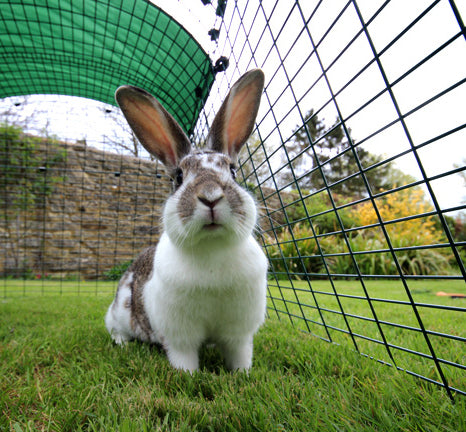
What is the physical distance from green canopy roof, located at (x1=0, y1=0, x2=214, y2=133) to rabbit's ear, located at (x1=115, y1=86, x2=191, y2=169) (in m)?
1.60

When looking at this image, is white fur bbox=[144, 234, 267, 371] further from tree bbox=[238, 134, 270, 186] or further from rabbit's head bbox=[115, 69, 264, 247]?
tree bbox=[238, 134, 270, 186]

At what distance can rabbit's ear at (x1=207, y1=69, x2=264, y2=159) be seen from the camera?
1581mm

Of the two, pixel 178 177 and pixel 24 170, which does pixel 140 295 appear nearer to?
pixel 178 177

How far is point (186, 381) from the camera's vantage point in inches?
46.3

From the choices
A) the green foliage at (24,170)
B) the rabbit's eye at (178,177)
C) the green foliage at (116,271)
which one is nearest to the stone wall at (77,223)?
the green foliage at (24,170)

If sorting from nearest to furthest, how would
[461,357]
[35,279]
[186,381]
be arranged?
[186,381] < [461,357] < [35,279]

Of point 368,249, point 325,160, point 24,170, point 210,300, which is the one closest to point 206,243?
point 210,300

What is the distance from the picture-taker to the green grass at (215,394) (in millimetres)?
839

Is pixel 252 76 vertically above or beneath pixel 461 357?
above

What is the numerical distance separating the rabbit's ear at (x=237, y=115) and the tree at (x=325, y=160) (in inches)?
10.9

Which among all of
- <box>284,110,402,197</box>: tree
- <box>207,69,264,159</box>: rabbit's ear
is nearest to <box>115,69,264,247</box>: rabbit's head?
<box>207,69,264,159</box>: rabbit's ear

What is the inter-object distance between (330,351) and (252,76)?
1.41 metres

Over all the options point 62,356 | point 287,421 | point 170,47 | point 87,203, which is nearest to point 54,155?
point 87,203

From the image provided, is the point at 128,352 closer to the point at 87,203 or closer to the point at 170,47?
the point at 170,47
